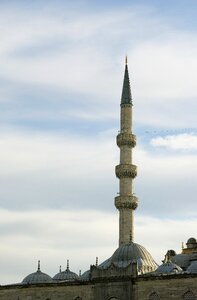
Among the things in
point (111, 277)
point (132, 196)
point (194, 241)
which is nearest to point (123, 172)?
point (132, 196)

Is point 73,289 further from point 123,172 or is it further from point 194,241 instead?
point 194,241

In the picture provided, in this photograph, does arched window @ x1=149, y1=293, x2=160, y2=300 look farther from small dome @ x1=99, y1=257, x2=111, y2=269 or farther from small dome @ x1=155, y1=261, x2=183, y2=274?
small dome @ x1=99, y1=257, x2=111, y2=269

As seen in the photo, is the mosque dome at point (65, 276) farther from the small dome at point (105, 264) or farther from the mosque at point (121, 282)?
the small dome at point (105, 264)

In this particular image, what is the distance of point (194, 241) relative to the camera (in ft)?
231

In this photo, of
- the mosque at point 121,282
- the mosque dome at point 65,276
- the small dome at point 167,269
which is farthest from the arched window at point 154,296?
the mosque dome at point 65,276

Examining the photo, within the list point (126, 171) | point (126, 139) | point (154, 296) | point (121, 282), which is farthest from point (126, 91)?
point (154, 296)

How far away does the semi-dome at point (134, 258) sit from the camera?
153 feet

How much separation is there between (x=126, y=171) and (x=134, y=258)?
1555 cm

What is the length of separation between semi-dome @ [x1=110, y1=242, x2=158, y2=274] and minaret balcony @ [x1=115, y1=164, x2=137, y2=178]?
45.0 ft

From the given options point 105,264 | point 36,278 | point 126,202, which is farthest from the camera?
point 126,202

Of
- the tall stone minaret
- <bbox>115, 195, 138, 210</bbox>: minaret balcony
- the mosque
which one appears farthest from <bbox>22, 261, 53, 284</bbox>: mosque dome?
<bbox>115, 195, 138, 210</bbox>: minaret balcony

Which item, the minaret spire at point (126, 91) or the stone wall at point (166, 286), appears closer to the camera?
the stone wall at point (166, 286)

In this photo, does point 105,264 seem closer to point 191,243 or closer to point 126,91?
point 126,91

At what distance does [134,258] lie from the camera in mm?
47156
